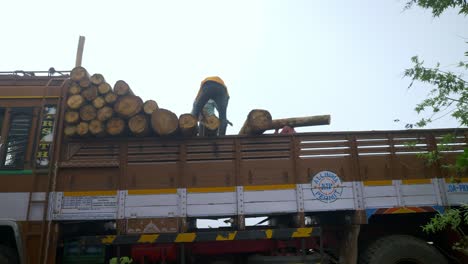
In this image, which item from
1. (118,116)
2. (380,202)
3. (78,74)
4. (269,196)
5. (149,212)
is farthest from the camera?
(78,74)

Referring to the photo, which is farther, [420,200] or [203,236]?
[420,200]

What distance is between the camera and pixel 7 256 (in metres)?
4.49

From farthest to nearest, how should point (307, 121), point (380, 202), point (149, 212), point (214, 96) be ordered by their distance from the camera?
1. point (214, 96)
2. point (307, 121)
3. point (380, 202)
4. point (149, 212)

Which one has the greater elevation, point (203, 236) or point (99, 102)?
point (99, 102)

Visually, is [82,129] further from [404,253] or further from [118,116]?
[404,253]

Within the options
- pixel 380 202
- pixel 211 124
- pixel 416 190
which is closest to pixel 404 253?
pixel 380 202

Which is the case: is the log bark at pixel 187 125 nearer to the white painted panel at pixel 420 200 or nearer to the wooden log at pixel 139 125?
the wooden log at pixel 139 125

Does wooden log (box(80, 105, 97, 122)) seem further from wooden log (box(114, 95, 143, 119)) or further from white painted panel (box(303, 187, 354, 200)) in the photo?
white painted panel (box(303, 187, 354, 200))

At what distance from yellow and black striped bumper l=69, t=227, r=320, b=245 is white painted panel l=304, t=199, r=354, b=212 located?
0.90ft

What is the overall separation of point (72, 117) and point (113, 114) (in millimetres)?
→ 531

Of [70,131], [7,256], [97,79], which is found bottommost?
[7,256]

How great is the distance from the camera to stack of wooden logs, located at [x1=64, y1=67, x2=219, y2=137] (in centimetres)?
478

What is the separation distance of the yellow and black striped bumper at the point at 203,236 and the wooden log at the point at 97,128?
1.34m

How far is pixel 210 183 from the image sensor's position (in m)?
4.70
